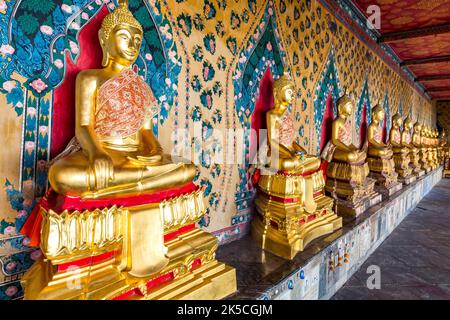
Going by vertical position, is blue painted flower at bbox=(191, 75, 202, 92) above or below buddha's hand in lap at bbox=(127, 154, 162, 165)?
above

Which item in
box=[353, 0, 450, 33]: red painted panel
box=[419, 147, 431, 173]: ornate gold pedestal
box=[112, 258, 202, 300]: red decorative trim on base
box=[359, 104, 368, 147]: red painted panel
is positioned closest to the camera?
box=[112, 258, 202, 300]: red decorative trim on base

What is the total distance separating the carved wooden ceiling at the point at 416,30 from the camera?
4137 mm

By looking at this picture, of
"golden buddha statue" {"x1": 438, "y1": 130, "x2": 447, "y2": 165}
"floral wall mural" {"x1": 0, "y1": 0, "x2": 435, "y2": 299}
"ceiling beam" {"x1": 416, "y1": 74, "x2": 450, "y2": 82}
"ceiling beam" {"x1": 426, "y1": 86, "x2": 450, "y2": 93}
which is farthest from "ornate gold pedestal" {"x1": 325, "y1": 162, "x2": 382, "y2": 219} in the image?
"golden buddha statue" {"x1": 438, "y1": 130, "x2": 447, "y2": 165}

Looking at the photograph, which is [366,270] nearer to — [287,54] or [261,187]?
[261,187]

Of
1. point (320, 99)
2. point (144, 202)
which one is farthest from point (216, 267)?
point (320, 99)

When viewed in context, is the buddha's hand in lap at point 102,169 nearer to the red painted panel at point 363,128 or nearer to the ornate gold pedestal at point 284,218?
the ornate gold pedestal at point 284,218

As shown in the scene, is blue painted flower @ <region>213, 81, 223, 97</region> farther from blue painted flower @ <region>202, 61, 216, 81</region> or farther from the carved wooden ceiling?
the carved wooden ceiling

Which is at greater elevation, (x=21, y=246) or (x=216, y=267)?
(x=21, y=246)

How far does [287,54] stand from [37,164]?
249 cm

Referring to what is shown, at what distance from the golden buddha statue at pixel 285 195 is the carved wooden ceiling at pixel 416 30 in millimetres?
2819

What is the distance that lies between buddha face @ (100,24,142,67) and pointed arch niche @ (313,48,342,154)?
267 cm

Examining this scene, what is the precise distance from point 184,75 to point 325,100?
2.48 meters

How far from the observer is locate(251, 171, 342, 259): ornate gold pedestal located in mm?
2195

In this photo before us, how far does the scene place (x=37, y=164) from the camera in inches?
53.1
